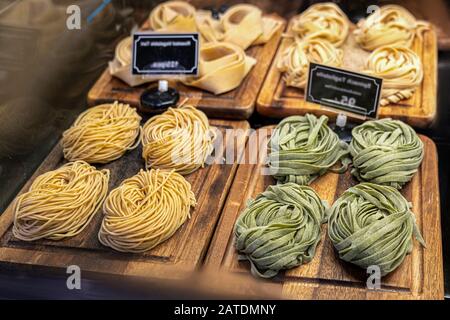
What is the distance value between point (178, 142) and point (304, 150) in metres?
0.52

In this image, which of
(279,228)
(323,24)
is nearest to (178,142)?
(279,228)

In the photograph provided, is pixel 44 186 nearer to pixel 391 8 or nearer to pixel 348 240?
pixel 348 240

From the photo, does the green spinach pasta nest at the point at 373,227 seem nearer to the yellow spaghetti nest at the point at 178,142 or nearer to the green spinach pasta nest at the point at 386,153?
the green spinach pasta nest at the point at 386,153

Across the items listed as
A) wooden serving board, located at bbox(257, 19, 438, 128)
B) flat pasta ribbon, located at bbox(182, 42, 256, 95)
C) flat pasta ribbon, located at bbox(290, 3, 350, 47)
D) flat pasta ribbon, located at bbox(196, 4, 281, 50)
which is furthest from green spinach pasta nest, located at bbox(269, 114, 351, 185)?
flat pasta ribbon, located at bbox(196, 4, 281, 50)

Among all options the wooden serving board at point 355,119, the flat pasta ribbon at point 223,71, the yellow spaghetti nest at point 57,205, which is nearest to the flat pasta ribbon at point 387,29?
the wooden serving board at point 355,119

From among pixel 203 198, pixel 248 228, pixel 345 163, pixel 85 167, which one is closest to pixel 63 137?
pixel 85 167

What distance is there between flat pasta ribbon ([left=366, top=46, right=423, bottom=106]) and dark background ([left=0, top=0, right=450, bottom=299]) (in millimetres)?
217

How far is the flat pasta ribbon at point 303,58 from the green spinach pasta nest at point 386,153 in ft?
1.81

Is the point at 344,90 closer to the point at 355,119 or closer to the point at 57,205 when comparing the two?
the point at 355,119

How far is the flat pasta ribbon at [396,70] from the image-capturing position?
106 inches

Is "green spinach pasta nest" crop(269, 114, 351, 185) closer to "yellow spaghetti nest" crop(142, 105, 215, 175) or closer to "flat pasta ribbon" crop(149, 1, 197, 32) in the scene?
"yellow spaghetti nest" crop(142, 105, 215, 175)

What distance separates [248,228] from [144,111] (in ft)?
3.45

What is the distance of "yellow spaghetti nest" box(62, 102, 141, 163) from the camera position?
2.40 meters

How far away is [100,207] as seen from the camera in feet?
7.22
